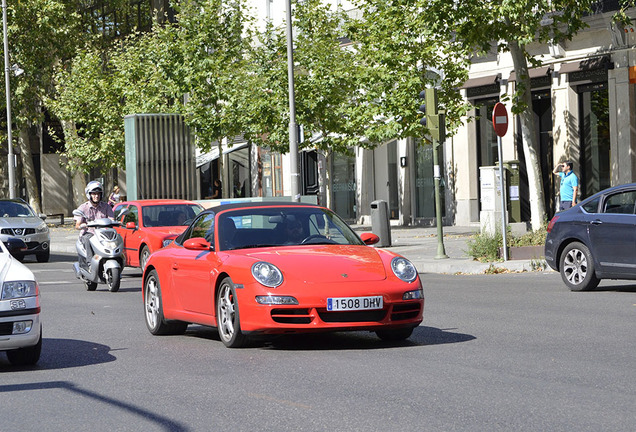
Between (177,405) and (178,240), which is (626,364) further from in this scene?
(178,240)

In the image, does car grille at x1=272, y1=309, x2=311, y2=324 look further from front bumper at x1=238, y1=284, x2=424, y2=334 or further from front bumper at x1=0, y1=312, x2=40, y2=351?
front bumper at x1=0, y1=312, x2=40, y2=351

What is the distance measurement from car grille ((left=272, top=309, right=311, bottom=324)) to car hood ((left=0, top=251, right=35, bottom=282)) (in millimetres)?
2090

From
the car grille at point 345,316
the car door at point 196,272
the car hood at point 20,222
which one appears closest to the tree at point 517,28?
the car hood at point 20,222

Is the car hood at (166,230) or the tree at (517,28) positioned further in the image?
the tree at (517,28)

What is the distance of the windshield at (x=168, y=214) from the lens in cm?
2355

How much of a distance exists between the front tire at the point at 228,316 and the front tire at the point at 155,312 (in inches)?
53.4

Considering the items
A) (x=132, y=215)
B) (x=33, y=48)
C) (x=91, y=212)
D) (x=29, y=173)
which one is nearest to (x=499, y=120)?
(x=132, y=215)

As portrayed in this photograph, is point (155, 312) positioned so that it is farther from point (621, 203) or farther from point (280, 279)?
point (621, 203)

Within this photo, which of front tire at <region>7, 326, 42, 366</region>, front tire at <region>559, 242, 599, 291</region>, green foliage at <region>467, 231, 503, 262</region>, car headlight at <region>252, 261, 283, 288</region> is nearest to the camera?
front tire at <region>7, 326, 42, 366</region>

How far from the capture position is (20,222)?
1172 inches

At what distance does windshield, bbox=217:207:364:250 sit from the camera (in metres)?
11.5

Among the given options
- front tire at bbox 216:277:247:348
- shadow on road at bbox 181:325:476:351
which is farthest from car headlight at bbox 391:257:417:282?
front tire at bbox 216:277:247:348

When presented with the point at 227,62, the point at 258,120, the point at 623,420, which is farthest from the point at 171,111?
the point at 623,420

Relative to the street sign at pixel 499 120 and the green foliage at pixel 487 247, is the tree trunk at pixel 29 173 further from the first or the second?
the street sign at pixel 499 120
